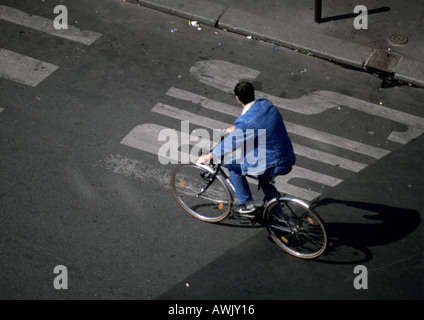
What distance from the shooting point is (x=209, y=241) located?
5.88 metres

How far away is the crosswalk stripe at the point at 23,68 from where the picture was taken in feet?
25.9

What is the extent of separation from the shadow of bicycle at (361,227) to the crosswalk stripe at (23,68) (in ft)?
15.2

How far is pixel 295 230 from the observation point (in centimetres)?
559

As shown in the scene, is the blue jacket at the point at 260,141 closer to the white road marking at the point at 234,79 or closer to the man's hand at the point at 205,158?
the man's hand at the point at 205,158

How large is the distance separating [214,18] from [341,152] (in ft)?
Answer: 11.9

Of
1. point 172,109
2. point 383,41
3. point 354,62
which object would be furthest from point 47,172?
point 383,41

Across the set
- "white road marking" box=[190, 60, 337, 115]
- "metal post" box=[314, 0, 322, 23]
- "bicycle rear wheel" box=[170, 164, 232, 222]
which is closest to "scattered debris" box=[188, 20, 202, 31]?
"white road marking" box=[190, 60, 337, 115]

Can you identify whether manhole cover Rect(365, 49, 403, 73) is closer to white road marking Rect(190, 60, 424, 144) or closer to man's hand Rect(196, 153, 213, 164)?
white road marking Rect(190, 60, 424, 144)

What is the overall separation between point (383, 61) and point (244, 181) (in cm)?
399

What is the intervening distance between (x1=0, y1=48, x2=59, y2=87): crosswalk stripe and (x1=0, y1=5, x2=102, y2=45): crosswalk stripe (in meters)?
0.78

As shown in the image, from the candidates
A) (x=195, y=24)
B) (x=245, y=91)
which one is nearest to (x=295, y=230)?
(x=245, y=91)

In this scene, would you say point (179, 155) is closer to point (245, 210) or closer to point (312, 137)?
point (245, 210)

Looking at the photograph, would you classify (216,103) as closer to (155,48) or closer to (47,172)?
Answer: (155,48)

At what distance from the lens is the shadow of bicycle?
570cm
